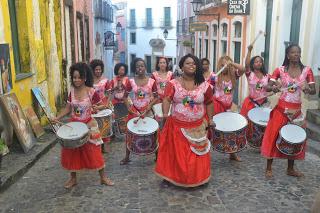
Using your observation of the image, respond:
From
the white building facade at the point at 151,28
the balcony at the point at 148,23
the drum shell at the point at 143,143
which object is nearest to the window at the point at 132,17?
the white building facade at the point at 151,28

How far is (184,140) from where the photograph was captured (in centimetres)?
512

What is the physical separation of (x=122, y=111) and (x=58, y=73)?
452 cm

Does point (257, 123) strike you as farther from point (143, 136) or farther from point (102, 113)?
point (102, 113)

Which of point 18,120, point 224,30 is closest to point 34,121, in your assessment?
→ point 18,120

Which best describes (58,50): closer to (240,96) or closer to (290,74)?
(240,96)

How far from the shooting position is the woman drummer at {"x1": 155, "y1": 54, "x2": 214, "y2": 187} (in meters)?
5.09

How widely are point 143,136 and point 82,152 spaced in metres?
0.98

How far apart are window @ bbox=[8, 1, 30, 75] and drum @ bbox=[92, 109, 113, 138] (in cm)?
264

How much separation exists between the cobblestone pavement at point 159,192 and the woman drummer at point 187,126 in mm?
237

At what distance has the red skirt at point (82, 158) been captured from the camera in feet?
17.1

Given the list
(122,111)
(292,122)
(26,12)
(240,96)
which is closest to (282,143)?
(292,122)

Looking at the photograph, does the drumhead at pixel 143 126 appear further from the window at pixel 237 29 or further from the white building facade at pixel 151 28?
the white building facade at pixel 151 28

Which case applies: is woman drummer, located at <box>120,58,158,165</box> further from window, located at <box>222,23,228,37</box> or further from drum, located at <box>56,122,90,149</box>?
window, located at <box>222,23,228,37</box>

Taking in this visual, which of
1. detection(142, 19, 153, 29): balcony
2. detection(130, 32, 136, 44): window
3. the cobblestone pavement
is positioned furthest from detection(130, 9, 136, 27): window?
the cobblestone pavement
